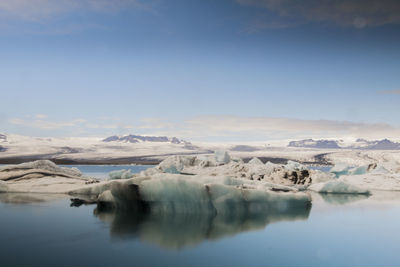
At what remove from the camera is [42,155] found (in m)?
106

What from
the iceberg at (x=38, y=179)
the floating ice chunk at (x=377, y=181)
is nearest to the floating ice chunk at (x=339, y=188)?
the floating ice chunk at (x=377, y=181)

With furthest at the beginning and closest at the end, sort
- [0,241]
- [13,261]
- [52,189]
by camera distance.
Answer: [52,189]
[0,241]
[13,261]

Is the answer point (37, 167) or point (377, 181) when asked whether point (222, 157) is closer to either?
point (377, 181)

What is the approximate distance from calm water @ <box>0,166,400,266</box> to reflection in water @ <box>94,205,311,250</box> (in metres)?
0.02

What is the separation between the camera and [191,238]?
23.6ft

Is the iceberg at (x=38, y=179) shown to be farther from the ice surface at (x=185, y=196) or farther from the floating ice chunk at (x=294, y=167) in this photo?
the floating ice chunk at (x=294, y=167)

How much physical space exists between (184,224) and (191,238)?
1.26 m

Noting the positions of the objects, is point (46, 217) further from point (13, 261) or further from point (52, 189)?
point (52, 189)

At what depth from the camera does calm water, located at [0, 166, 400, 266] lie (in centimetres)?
581

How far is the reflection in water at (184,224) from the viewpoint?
23.5ft

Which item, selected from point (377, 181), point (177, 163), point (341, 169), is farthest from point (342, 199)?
point (177, 163)

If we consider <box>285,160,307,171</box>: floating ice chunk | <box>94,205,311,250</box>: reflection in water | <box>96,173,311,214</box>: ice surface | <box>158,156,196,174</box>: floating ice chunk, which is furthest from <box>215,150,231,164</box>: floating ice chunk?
<box>96,173,311,214</box>: ice surface

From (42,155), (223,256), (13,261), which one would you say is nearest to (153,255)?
(223,256)

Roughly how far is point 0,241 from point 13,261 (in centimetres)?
149
